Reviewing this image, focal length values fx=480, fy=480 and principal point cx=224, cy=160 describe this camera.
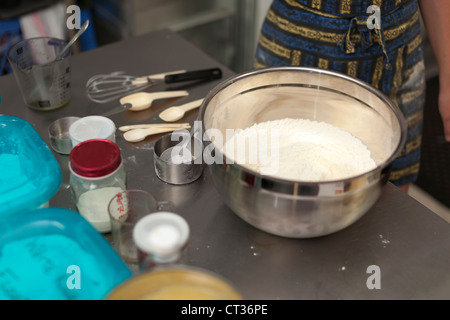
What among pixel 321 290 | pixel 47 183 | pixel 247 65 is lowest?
pixel 247 65

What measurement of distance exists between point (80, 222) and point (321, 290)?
374 millimetres

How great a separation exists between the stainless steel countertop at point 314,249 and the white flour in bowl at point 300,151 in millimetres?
99

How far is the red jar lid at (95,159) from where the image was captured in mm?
741

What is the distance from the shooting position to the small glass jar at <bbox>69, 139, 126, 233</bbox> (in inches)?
29.3

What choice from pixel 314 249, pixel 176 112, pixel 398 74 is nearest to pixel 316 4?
pixel 398 74

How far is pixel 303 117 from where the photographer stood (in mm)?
936

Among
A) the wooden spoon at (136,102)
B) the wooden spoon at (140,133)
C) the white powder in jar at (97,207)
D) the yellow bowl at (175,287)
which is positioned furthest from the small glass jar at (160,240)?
the wooden spoon at (136,102)

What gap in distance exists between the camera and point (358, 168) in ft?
2.59

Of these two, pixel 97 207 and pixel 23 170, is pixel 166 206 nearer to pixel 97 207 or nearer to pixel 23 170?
pixel 97 207

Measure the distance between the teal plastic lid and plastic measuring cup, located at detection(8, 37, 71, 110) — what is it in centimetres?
18

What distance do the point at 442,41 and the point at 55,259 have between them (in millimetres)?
1028

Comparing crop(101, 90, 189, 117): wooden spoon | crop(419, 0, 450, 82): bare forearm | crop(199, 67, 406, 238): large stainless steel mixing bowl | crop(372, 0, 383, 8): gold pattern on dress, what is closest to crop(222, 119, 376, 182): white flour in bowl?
crop(199, 67, 406, 238): large stainless steel mixing bowl
